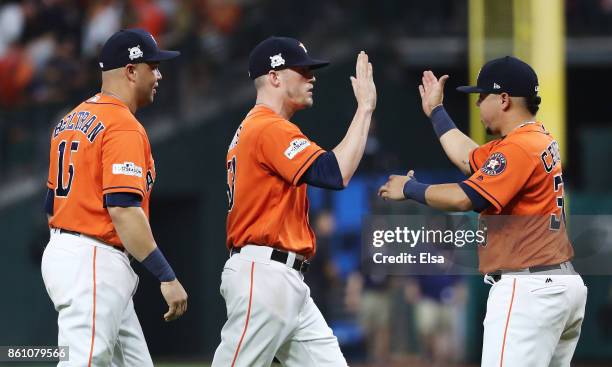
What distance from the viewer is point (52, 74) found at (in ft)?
43.5

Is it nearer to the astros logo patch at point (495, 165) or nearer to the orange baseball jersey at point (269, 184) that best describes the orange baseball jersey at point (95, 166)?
the orange baseball jersey at point (269, 184)

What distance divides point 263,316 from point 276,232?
38cm

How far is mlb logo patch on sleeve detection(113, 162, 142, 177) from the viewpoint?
5.13 m

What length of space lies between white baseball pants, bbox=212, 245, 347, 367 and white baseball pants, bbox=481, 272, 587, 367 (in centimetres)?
75

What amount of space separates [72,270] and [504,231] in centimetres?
192

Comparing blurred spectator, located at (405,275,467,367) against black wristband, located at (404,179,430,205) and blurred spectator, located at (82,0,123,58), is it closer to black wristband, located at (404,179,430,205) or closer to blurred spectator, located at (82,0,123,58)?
blurred spectator, located at (82,0,123,58)

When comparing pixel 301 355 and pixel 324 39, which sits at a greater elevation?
pixel 324 39

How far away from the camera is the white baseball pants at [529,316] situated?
513 centimetres

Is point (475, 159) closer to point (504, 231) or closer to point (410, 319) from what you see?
point (504, 231)


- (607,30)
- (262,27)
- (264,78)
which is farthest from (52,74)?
(264,78)

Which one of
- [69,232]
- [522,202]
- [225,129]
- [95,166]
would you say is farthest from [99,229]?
[225,129]

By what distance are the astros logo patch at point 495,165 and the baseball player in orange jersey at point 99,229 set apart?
1.45 metres

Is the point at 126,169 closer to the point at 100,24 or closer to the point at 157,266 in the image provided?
the point at 157,266

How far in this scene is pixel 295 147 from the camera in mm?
5320
